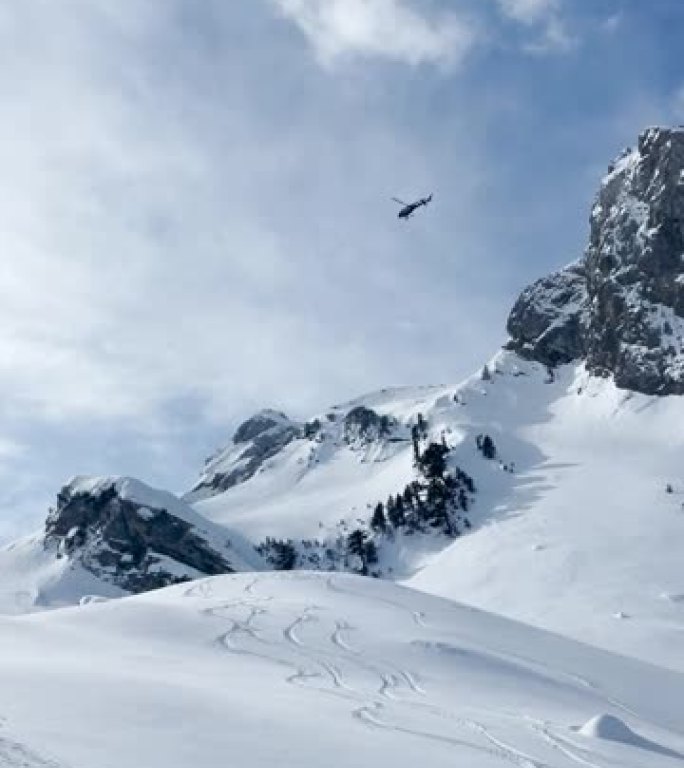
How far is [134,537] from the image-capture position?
151750 mm

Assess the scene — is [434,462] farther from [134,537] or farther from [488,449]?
[134,537]

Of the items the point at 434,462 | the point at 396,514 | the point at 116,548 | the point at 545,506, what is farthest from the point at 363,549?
the point at 116,548

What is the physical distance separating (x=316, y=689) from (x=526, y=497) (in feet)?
347

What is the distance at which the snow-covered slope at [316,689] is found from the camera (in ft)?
50.3

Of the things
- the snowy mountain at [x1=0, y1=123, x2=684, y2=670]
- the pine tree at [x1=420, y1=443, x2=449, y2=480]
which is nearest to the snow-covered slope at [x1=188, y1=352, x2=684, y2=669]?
the snowy mountain at [x1=0, y1=123, x2=684, y2=670]

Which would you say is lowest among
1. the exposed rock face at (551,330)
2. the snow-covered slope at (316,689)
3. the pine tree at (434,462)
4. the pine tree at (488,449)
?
the snow-covered slope at (316,689)

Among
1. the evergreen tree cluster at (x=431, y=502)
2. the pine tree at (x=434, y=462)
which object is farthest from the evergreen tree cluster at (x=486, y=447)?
the pine tree at (x=434, y=462)

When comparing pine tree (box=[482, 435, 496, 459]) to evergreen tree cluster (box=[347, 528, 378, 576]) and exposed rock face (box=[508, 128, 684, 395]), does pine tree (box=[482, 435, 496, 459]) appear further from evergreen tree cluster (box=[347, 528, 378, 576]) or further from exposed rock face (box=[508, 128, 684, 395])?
exposed rock face (box=[508, 128, 684, 395])

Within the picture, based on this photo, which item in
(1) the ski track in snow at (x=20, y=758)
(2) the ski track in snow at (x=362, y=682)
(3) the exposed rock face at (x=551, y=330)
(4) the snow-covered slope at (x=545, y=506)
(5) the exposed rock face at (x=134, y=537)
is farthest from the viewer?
(3) the exposed rock face at (x=551, y=330)

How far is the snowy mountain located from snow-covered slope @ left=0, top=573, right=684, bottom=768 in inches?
1152

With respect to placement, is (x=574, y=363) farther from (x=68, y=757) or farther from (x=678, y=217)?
(x=68, y=757)

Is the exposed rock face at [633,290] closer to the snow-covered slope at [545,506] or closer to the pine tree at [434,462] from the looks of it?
the snow-covered slope at [545,506]

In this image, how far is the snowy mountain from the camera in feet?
300

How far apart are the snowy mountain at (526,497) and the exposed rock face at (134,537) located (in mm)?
312
